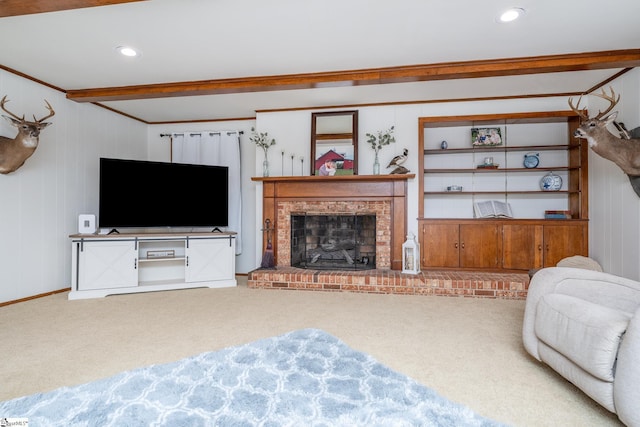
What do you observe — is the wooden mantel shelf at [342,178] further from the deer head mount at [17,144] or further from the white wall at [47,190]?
the deer head mount at [17,144]

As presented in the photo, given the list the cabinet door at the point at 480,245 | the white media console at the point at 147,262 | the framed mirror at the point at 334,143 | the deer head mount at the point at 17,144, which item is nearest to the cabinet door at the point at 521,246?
the cabinet door at the point at 480,245

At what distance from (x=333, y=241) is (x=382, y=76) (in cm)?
233

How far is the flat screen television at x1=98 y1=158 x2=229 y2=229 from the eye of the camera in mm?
4030

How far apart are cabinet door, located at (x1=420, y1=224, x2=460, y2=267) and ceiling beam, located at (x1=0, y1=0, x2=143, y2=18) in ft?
12.5

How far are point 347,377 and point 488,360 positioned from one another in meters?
0.97

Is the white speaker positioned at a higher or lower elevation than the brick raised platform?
higher

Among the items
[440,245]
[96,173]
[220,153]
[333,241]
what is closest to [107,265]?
[96,173]

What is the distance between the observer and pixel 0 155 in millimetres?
3219

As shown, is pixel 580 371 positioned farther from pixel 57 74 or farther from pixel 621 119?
pixel 57 74

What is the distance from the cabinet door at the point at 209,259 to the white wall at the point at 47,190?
4.87 ft

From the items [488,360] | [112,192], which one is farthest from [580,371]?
[112,192]

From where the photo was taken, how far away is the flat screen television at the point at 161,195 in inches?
159

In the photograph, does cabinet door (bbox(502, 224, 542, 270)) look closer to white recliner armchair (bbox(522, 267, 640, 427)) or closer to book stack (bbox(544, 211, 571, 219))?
book stack (bbox(544, 211, 571, 219))

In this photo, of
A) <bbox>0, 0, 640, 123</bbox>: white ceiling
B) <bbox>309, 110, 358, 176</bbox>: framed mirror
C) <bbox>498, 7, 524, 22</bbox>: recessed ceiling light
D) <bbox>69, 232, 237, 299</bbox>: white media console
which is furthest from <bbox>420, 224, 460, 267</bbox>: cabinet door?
<bbox>69, 232, 237, 299</bbox>: white media console
